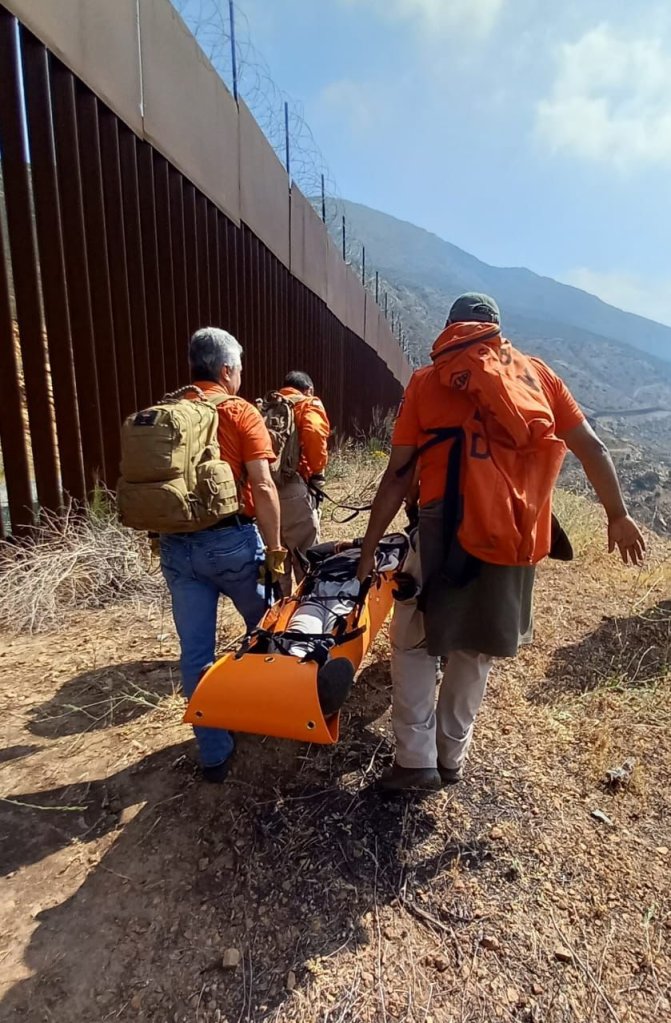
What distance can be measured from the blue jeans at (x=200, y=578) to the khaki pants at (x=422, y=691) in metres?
0.73

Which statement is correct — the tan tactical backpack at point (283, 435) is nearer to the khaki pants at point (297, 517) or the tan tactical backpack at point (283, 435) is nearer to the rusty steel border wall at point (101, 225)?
the khaki pants at point (297, 517)

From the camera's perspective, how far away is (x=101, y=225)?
4.64m

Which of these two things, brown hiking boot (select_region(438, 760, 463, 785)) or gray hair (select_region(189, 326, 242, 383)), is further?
gray hair (select_region(189, 326, 242, 383))

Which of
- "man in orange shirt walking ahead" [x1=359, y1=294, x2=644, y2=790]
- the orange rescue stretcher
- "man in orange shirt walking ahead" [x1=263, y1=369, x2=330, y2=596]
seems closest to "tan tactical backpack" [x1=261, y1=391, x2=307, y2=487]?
"man in orange shirt walking ahead" [x1=263, y1=369, x2=330, y2=596]

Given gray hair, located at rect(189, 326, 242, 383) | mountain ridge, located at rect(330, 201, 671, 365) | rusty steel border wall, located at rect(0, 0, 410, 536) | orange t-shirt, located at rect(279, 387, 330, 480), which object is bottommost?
orange t-shirt, located at rect(279, 387, 330, 480)

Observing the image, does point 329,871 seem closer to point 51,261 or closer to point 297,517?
point 297,517

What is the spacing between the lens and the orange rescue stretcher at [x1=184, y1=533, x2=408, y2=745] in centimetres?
185

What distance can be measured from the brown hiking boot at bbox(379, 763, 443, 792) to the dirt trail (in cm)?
8

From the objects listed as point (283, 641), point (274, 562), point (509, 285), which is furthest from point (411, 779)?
point (509, 285)

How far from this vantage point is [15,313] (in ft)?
13.6

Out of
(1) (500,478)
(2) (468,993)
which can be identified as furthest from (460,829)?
(1) (500,478)

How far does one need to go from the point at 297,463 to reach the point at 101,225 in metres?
2.51

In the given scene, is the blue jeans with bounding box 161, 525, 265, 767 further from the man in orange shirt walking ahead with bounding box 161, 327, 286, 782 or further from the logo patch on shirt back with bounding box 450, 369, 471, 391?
the logo patch on shirt back with bounding box 450, 369, 471, 391

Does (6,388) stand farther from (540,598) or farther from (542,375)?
(540,598)
